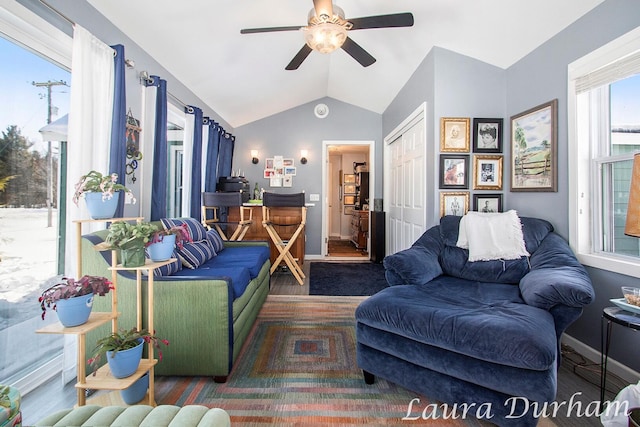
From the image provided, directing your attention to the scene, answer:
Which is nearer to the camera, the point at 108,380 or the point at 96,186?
the point at 108,380

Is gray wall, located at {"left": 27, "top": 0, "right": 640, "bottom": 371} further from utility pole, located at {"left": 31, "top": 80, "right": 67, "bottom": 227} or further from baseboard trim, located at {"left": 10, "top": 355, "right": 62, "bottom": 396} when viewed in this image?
baseboard trim, located at {"left": 10, "top": 355, "right": 62, "bottom": 396}

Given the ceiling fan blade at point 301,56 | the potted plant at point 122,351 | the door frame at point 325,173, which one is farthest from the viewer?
the door frame at point 325,173

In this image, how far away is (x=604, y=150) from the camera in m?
2.10

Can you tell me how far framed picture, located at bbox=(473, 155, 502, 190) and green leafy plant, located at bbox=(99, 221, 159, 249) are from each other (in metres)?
2.92

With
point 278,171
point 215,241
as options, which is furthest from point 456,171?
point 278,171

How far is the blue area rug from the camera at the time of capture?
3.59m

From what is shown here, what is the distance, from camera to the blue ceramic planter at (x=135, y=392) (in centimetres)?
151

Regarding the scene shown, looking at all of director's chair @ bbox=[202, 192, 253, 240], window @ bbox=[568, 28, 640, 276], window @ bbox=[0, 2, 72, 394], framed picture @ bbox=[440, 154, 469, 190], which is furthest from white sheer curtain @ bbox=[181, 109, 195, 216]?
window @ bbox=[568, 28, 640, 276]

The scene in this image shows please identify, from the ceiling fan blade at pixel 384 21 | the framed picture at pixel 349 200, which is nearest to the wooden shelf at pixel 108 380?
the ceiling fan blade at pixel 384 21

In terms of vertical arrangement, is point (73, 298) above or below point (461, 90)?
below

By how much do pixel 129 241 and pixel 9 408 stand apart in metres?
0.83

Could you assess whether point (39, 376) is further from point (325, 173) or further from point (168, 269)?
point (325, 173)

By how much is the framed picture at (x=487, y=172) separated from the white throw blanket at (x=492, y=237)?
2.30 feet

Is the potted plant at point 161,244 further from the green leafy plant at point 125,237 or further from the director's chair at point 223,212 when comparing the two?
the director's chair at point 223,212
